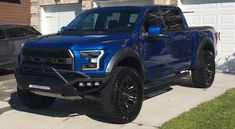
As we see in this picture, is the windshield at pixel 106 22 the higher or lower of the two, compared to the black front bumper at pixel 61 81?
higher

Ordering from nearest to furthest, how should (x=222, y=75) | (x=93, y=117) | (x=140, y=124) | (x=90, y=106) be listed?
(x=140, y=124)
(x=93, y=117)
(x=90, y=106)
(x=222, y=75)

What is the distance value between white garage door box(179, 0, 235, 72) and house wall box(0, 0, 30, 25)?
8909mm

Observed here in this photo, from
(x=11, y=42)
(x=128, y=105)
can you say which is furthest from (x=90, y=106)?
(x=11, y=42)

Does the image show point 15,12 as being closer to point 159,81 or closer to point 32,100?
point 32,100

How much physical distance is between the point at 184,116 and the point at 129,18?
2082mm

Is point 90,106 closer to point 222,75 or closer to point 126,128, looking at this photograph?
point 126,128

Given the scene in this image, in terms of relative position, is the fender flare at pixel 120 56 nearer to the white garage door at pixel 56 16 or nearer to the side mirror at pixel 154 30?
the side mirror at pixel 154 30

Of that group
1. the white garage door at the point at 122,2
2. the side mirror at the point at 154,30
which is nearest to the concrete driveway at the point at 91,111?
the side mirror at the point at 154,30

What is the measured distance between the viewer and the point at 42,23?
18.9 metres

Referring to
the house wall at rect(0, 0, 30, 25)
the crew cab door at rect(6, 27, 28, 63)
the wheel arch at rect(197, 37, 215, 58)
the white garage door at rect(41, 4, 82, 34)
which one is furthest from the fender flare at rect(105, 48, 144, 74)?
the house wall at rect(0, 0, 30, 25)

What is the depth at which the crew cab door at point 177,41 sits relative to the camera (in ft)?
28.9

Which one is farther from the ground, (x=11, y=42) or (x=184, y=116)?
(x=11, y=42)

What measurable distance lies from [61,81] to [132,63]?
141 centimetres

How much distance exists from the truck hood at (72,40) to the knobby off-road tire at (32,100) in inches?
42.1
